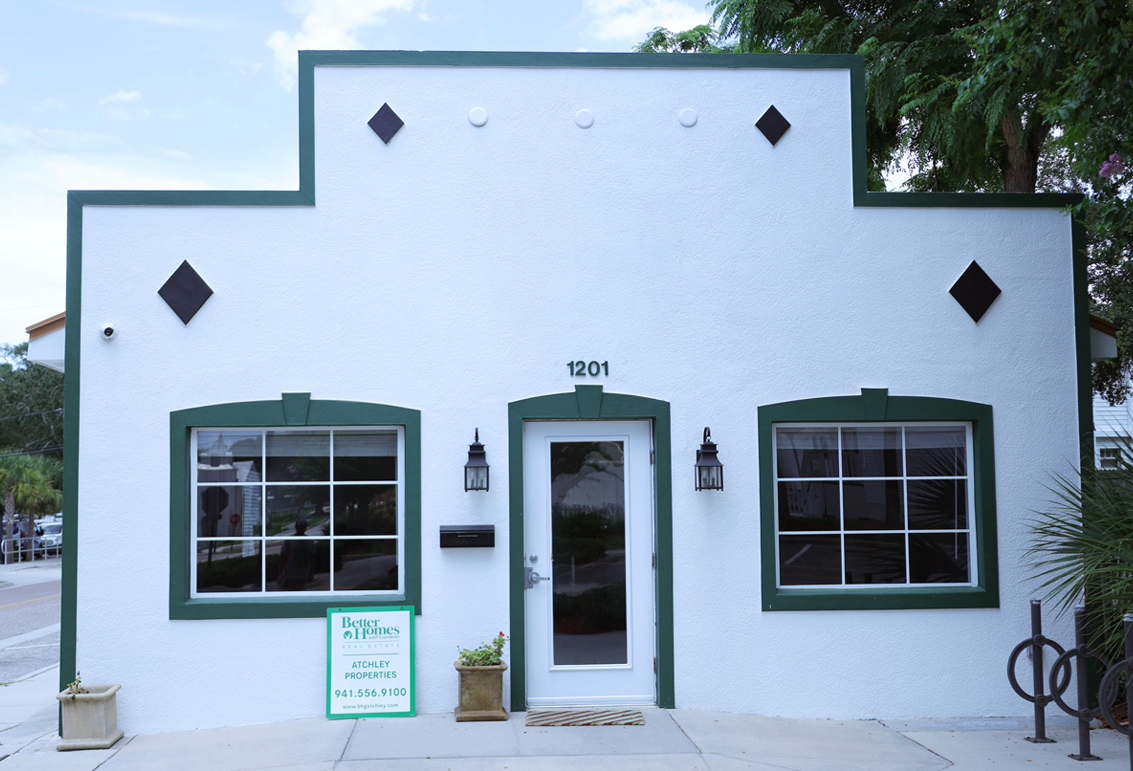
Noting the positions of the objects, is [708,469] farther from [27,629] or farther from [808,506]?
[27,629]

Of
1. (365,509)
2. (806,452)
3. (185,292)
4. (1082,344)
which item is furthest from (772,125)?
(185,292)

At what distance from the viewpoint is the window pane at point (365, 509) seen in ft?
23.0

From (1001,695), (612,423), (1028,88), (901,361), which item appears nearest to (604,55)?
(612,423)

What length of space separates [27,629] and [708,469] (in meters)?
12.6

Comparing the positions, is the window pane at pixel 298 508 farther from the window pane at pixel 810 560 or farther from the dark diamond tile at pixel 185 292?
the window pane at pixel 810 560

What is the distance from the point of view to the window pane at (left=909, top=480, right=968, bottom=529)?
23.7 ft

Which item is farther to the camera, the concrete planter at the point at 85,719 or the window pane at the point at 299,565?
the window pane at the point at 299,565

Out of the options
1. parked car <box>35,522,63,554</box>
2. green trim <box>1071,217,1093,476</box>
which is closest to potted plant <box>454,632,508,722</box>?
green trim <box>1071,217,1093,476</box>

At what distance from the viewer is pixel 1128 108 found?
20.4 ft

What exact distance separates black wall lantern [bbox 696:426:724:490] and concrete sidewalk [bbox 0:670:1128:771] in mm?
1741

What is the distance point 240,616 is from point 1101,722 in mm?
6598

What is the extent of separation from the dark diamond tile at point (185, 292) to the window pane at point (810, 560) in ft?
16.3

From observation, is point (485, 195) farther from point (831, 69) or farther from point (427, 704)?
point (427, 704)

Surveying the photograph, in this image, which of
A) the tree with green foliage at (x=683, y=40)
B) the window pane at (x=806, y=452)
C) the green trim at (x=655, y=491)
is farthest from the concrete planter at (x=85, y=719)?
the tree with green foliage at (x=683, y=40)
